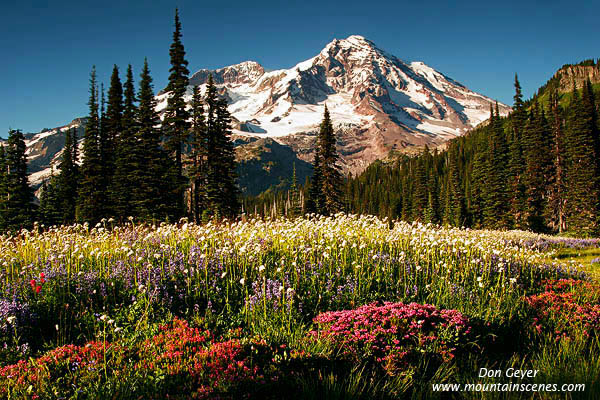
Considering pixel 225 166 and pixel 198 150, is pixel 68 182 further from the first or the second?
pixel 225 166

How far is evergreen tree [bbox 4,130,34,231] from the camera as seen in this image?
42375 mm

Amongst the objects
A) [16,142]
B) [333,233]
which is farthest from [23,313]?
[16,142]

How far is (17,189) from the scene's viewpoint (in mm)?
45031

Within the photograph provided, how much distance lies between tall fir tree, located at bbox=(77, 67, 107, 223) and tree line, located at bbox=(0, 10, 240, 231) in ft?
0.31

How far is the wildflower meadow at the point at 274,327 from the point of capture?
12.3 feet

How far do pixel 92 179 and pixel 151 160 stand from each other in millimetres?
9726

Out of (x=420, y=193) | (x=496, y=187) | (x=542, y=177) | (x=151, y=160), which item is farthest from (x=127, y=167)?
(x=420, y=193)

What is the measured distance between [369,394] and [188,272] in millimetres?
4261

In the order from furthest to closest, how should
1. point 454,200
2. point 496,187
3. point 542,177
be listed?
point 454,200 → point 496,187 → point 542,177

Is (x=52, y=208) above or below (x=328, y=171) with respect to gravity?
below

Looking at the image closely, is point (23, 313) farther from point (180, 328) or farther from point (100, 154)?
point (100, 154)

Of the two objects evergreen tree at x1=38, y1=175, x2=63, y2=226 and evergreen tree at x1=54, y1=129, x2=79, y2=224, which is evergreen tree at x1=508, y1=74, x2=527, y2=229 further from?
evergreen tree at x1=38, y1=175, x2=63, y2=226

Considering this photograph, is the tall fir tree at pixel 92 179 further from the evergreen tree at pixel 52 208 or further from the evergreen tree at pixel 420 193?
the evergreen tree at pixel 420 193

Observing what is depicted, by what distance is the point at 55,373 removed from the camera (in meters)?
3.93
